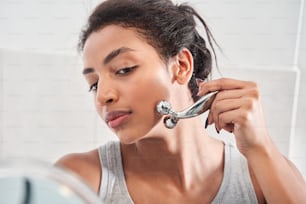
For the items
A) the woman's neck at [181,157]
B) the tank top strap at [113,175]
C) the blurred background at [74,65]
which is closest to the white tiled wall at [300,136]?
the blurred background at [74,65]

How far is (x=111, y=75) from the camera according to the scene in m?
0.47

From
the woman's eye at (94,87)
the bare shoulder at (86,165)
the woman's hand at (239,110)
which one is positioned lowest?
the bare shoulder at (86,165)

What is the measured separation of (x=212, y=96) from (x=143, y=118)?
92 mm

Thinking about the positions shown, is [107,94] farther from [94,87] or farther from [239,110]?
[239,110]

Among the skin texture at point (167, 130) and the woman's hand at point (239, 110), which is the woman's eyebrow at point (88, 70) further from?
the woman's hand at point (239, 110)

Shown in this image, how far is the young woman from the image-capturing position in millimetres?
474

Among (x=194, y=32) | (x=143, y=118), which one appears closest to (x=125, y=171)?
(x=143, y=118)

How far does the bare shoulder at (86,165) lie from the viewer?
1.71ft

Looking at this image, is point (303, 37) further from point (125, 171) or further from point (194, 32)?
point (125, 171)

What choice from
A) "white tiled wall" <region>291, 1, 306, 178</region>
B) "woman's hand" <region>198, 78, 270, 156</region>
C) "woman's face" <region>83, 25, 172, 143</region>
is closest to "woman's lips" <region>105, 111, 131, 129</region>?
"woman's face" <region>83, 25, 172, 143</region>

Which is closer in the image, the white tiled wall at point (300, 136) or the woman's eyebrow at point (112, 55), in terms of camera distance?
the woman's eyebrow at point (112, 55)

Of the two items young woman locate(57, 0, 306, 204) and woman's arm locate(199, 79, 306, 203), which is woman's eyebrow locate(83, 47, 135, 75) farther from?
woman's arm locate(199, 79, 306, 203)

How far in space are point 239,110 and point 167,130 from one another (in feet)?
0.33

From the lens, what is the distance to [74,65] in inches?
20.6
